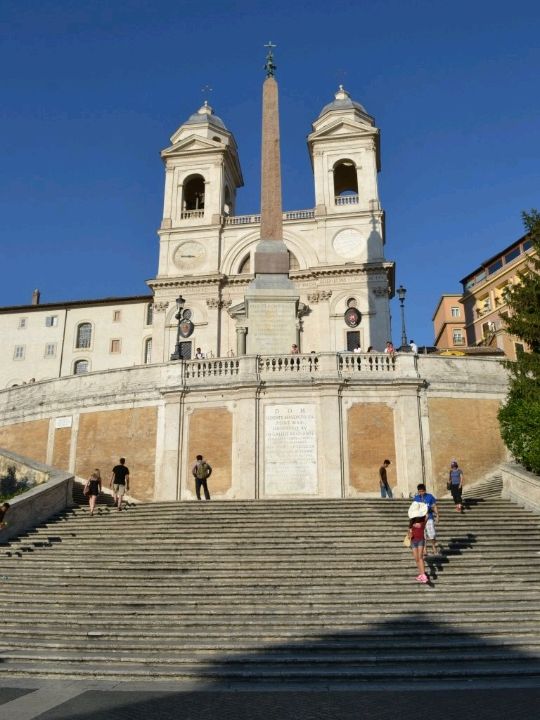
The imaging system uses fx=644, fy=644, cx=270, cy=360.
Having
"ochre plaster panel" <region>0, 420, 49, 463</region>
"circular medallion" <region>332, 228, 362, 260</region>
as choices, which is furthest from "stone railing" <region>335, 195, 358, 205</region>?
"ochre plaster panel" <region>0, 420, 49, 463</region>

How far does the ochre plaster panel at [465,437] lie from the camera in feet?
72.8

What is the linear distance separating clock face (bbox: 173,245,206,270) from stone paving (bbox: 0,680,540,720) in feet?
127

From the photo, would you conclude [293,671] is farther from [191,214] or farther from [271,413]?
[191,214]

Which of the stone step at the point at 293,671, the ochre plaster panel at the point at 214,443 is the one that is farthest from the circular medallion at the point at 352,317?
the stone step at the point at 293,671

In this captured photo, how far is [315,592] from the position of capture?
1180cm

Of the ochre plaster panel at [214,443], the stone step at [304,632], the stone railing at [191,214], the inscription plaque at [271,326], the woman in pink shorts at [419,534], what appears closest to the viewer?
the stone step at [304,632]

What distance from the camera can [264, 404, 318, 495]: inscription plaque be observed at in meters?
21.3

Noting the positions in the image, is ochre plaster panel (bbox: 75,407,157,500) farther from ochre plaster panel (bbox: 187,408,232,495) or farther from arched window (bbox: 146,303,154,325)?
arched window (bbox: 146,303,154,325)

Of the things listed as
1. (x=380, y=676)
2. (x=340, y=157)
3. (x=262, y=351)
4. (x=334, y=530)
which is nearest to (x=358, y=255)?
(x=340, y=157)

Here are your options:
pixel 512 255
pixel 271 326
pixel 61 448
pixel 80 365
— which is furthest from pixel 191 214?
pixel 512 255

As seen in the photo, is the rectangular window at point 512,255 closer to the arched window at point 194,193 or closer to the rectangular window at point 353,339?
the rectangular window at point 353,339

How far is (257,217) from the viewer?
4625cm

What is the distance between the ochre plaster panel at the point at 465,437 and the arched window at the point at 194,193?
32.2m

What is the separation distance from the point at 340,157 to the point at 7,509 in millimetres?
37691
